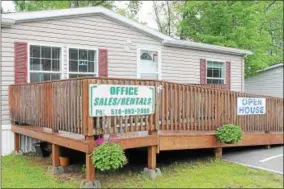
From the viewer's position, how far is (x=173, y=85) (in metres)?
6.86

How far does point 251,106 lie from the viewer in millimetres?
9023

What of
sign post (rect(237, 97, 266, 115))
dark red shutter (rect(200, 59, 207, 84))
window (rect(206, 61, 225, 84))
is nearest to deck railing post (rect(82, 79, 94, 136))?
sign post (rect(237, 97, 266, 115))

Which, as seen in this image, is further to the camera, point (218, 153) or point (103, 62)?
point (103, 62)

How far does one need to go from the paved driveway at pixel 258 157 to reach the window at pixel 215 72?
4.26 metres

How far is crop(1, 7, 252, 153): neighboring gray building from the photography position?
8.44 m

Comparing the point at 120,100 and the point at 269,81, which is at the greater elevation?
the point at 269,81

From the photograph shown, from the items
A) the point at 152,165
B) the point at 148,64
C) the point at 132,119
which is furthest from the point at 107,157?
the point at 148,64

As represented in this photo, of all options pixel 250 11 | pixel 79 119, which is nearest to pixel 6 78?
pixel 79 119

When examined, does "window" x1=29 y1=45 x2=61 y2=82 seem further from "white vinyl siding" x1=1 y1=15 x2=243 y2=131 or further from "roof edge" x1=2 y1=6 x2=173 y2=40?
"roof edge" x1=2 y1=6 x2=173 y2=40

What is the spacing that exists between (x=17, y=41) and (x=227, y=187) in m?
6.07

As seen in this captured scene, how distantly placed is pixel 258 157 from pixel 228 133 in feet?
3.67

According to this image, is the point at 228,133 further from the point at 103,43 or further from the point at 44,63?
the point at 44,63

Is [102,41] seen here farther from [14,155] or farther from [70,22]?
[14,155]

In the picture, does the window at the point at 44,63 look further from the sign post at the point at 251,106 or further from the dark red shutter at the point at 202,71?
the dark red shutter at the point at 202,71
